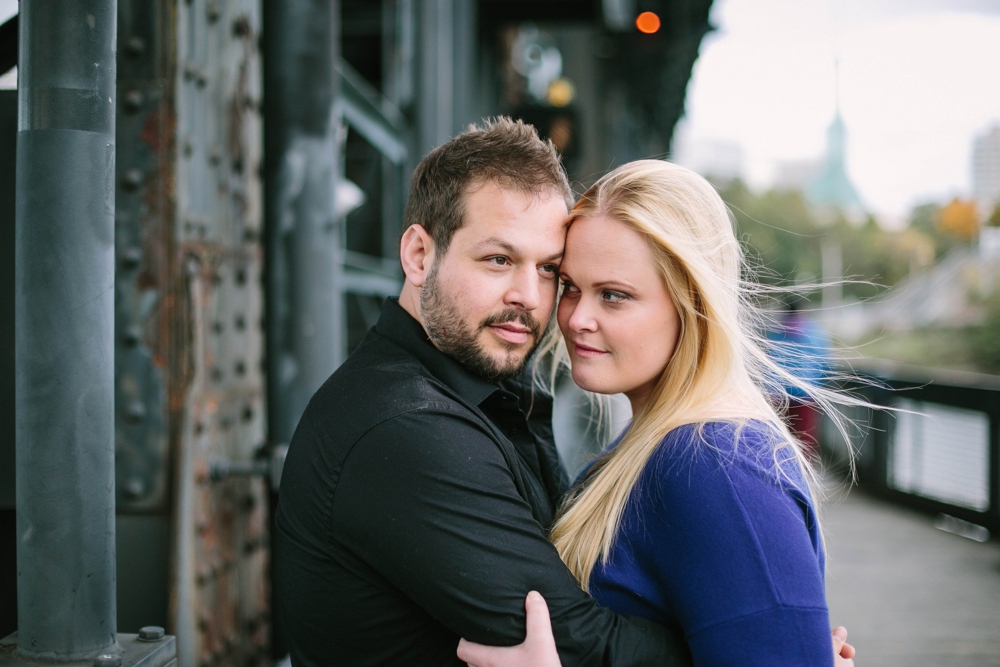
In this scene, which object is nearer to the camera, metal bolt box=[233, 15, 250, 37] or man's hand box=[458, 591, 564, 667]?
man's hand box=[458, 591, 564, 667]

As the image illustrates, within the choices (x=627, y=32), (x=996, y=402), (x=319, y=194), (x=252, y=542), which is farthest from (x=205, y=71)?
(x=996, y=402)

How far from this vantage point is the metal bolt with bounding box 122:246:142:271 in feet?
7.66

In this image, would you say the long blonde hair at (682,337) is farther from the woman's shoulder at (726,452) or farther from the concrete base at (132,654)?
the concrete base at (132,654)

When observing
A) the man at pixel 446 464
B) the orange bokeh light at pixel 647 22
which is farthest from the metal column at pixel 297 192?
the orange bokeh light at pixel 647 22

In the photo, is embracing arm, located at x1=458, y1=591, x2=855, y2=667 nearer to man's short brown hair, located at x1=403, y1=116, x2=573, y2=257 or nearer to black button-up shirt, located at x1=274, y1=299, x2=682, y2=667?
black button-up shirt, located at x1=274, y1=299, x2=682, y2=667

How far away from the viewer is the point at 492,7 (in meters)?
6.96

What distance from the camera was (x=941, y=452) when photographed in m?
7.66

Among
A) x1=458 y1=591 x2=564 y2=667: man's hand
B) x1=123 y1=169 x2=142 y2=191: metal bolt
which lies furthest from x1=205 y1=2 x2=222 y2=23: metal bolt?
x1=458 y1=591 x2=564 y2=667: man's hand

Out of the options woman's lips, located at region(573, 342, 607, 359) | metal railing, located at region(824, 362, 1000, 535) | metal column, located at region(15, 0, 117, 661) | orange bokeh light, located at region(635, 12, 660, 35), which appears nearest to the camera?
metal column, located at region(15, 0, 117, 661)

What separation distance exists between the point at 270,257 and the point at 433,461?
1382 mm

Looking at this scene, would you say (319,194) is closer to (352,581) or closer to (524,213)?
(524,213)

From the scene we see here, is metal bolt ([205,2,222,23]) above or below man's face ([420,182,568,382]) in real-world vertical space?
above

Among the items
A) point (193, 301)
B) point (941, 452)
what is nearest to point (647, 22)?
point (941, 452)

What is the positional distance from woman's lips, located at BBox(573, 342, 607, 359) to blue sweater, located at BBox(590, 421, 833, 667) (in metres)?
0.38
